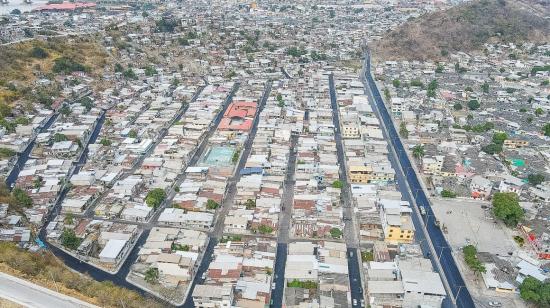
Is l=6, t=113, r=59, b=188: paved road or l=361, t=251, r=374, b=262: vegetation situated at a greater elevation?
l=361, t=251, r=374, b=262: vegetation

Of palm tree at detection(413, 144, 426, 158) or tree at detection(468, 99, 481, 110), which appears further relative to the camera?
tree at detection(468, 99, 481, 110)

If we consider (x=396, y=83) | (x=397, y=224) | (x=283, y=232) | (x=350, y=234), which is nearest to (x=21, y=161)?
(x=283, y=232)

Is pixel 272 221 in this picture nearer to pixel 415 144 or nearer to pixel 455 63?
pixel 415 144

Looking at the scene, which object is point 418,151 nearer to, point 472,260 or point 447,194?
point 447,194

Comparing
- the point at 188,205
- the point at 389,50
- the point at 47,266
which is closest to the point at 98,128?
the point at 188,205

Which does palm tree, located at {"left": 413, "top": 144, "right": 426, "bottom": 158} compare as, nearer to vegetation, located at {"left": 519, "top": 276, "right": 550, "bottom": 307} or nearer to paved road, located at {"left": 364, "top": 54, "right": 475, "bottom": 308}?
paved road, located at {"left": 364, "top": 54, "right": 475, "bottom": 308}

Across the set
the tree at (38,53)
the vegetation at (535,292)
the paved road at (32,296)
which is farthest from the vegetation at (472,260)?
the tree at (38,53)

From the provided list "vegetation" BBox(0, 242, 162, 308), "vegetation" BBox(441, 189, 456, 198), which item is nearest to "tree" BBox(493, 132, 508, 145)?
"vegetation" BBox(441, 189, 456, 198)
